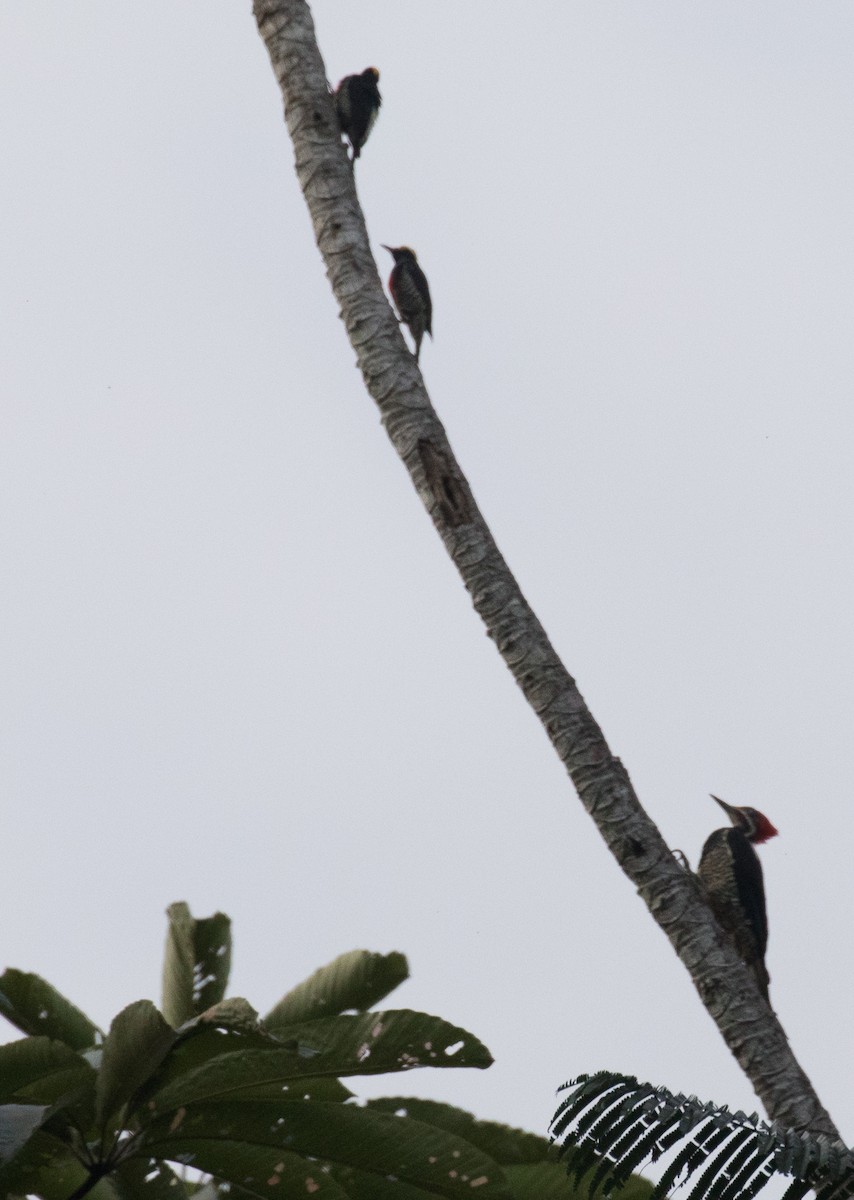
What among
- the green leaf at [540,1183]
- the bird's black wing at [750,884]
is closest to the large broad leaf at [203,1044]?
the green leaf at [540,1183]

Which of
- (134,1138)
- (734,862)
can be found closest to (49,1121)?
(134,1138)

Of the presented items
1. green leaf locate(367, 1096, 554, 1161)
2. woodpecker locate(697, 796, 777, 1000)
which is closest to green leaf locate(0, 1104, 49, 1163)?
green leaf locate(367, 1096, 554, 1161)

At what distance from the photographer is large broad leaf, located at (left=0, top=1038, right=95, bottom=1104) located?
180 inches

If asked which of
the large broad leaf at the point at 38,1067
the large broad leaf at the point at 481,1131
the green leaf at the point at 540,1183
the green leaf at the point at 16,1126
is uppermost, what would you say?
the large broad leaf at the point at 38,1067

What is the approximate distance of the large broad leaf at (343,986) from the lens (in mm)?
5547

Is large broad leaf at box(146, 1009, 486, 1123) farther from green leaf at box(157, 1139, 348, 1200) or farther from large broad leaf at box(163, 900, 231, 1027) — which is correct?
large broad leaf at box(163, 900, 231, 1027)

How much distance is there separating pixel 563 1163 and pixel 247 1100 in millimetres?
1422

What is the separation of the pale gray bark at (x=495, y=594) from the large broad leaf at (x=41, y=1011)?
1.98 meters

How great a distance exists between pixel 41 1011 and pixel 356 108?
369 centimetres

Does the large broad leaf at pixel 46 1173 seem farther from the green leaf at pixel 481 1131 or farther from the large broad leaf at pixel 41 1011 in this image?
the green leaf at pixel 481 1131

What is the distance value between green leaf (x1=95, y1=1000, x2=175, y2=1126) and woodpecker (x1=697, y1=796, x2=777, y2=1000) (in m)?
2.23

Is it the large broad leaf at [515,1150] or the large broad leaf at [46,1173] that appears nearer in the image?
the large broad leaf at [46,1173]

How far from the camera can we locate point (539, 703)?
4938 millimetres

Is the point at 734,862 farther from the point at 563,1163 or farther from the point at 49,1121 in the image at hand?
the point at 49,1121
